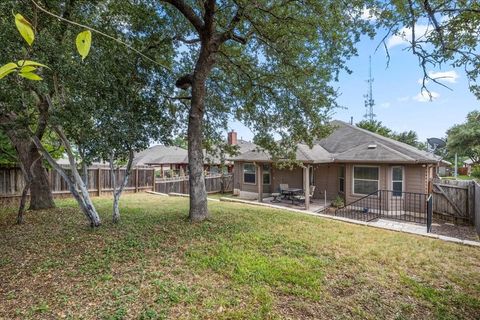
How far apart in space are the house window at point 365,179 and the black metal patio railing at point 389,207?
46 centimetres

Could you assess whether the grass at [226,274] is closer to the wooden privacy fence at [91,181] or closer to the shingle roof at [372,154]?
the wooden privacy fence at [91,181]

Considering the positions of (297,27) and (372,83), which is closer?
(297,27)

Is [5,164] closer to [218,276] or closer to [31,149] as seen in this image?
[31,149]

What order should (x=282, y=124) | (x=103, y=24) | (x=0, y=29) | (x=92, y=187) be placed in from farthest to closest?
(x=92, y=187), (x=282, y=124), (x=103, y=24), (x=0, y=29)

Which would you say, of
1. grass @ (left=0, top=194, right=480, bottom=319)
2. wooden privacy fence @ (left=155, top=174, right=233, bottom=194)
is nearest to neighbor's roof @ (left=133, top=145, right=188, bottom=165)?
wooden privacy fence @ (left=155, top=174, right=233, bottom=194)

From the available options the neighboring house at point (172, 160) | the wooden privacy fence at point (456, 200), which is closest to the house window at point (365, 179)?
the wooden privacy fence at point (456, 200)

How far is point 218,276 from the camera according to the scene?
4.04 meters

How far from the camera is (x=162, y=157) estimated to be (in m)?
29.7

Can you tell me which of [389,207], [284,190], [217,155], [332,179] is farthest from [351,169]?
[217,155]

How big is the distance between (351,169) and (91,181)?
41.5 ft

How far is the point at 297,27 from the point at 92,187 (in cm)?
1163

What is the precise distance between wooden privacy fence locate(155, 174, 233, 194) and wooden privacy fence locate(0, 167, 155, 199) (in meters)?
0.83

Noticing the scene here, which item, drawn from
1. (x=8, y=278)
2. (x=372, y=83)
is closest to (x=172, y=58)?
(x=8, y=278)

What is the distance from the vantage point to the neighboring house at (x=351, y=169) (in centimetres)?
1190
